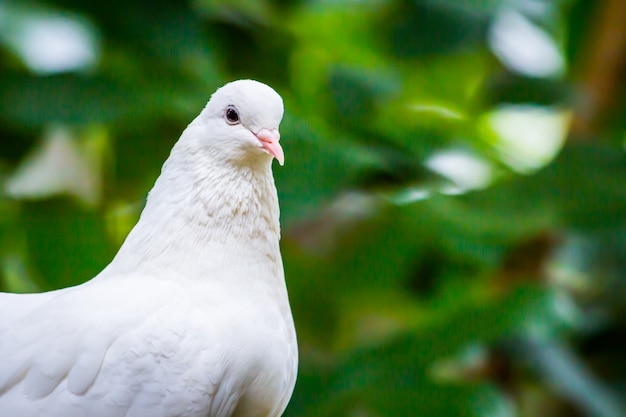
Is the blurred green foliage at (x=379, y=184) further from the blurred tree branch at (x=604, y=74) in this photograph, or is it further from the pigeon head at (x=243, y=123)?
Result: the pigeon head at (x=243, y=123)

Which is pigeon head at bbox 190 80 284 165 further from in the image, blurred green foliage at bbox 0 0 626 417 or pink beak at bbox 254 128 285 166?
blurred green foliage at bbox 0 0 626 417

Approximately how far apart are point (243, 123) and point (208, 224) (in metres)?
0.11

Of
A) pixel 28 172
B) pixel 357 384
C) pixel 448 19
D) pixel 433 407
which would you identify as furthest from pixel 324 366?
pixel 448 19

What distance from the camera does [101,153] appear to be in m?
1.46

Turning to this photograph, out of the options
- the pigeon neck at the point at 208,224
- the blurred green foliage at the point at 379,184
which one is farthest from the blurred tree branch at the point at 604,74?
the pigeon neck at the point at 208,224

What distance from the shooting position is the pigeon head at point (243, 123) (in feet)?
2.24

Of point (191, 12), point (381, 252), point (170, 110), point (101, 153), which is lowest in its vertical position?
point (381, 252)

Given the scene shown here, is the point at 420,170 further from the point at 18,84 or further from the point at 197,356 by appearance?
the point at 197,356

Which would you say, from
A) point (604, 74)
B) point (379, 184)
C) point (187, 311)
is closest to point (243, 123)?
point (187, 311)

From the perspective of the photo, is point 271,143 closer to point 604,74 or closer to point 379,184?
point 379,184

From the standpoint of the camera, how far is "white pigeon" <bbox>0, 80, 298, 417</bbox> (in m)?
0.69

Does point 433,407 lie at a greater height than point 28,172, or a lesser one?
lesser

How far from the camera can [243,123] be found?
2.32ft

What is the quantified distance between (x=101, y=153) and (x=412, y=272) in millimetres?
612
